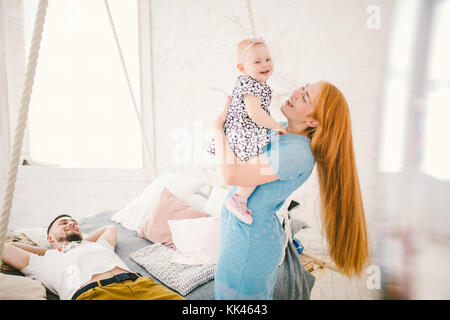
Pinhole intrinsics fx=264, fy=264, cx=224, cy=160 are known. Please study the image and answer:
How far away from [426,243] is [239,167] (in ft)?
2.30

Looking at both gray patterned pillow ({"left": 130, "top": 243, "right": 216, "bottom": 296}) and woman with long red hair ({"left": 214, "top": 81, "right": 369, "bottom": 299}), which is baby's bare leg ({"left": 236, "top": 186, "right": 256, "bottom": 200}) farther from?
gray patterned pillow ({"left": 130, "top": 243, "right": 216, "bottom": 296})

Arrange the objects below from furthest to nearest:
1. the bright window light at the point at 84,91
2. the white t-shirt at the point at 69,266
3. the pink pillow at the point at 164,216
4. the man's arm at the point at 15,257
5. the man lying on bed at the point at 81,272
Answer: the bright window light at the point at 84,91
the pink pillow at the point at 164,216
the man's arm at the point at 15,257
the white t-shirt at the point at 69,266
the man lying on bed at the point at 81,272

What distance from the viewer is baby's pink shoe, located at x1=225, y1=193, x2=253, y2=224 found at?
747 mm

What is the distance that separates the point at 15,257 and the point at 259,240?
115 centimetres

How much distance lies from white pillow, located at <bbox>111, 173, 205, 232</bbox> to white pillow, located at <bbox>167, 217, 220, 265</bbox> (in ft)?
1.34

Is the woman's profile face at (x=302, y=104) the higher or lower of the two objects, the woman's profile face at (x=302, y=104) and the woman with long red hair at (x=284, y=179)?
the higher

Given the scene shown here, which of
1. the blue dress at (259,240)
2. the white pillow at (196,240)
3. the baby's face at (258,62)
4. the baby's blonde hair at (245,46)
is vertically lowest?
the white pillow at (196,240)

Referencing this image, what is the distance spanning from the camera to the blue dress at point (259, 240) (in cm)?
76

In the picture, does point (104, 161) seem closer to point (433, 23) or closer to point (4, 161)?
point (4, 161)

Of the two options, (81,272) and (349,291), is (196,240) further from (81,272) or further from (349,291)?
(349,291)

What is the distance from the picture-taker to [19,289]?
93 centimetres

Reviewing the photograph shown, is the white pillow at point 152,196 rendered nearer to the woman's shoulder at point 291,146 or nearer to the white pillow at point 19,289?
the white pillow at point 19,289

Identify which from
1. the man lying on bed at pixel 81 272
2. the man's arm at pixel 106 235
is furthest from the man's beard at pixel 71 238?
the man's arm at pixel 106 235
